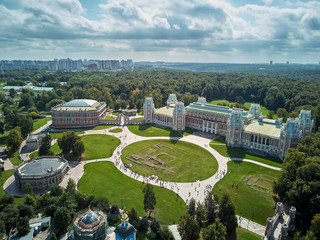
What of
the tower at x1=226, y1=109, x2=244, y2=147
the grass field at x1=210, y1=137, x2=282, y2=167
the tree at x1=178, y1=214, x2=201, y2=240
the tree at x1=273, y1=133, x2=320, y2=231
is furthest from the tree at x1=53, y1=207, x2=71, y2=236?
the tower at x1=226, y1=109, x2=244, y2=147

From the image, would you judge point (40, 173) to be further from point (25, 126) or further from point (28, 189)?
point (25, 126)

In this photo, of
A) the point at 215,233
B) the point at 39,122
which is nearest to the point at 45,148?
the point at 39,122

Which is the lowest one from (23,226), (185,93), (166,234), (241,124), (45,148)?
(166,234)

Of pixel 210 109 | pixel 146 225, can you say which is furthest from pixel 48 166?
pixel 210 109

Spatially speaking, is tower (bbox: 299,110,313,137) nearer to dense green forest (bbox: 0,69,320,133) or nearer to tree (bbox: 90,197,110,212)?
dense green forest (bbox: 0,69,320,133)

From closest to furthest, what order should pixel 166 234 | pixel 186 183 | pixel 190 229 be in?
1. pixel 190 229
2. pixel 166 234
3. pixel 186 183

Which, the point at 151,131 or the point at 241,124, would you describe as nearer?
the point at 241,124

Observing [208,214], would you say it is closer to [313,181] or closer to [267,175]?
[313,181]

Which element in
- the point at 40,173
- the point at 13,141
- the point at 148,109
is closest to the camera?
the point at 40,173
